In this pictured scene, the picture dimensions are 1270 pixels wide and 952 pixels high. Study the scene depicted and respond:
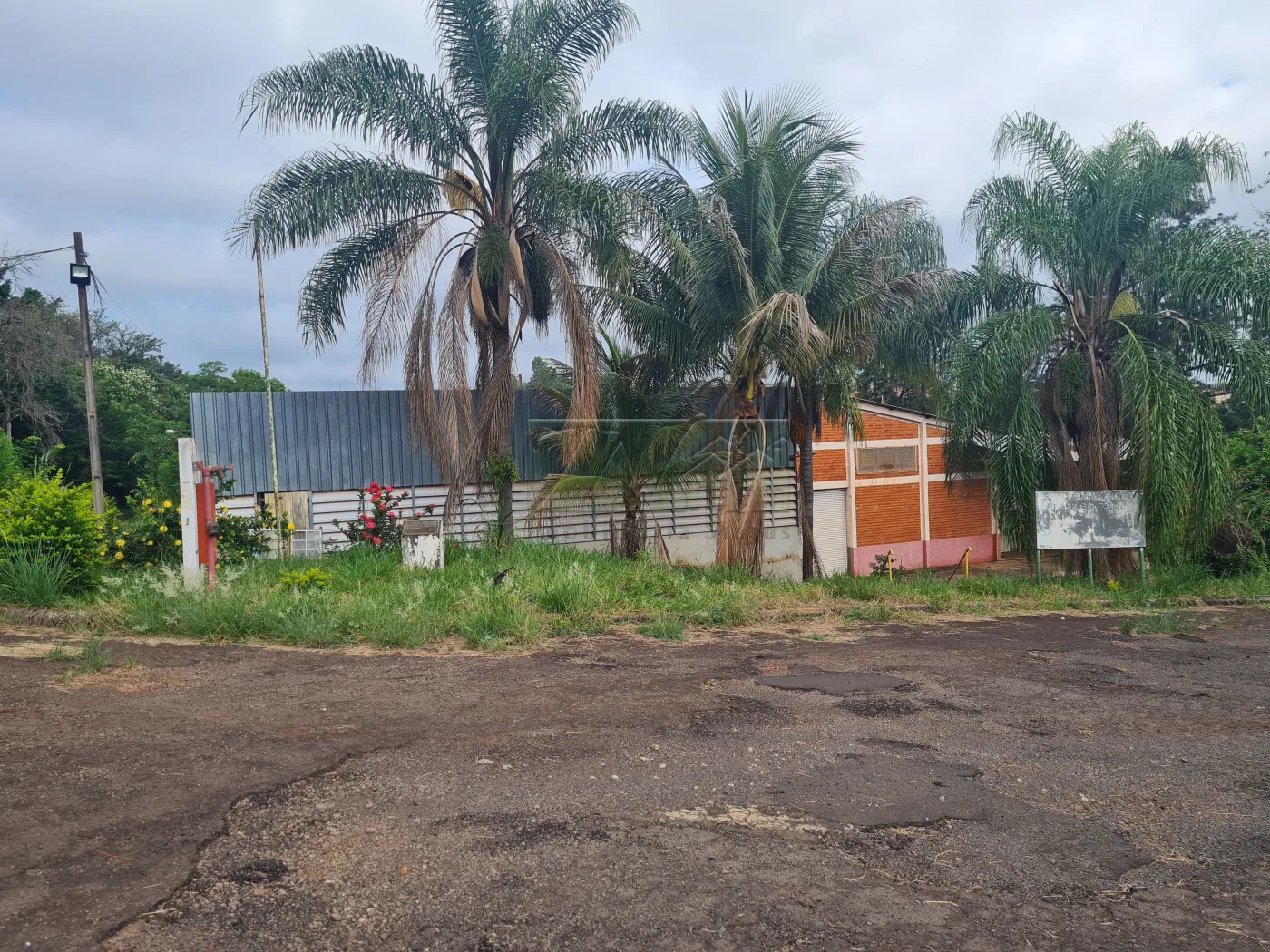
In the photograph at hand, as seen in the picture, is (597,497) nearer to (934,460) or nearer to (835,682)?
(835,682)

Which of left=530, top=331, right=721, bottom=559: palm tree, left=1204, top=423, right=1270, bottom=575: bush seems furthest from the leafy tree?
left=1204, top=423, right=1270, bottom=575: bush

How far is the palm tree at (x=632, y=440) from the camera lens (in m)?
13.9

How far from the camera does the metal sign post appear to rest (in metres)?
12.5

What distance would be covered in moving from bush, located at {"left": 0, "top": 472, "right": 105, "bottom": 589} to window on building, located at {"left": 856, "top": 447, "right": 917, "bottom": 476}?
1522 centimetres

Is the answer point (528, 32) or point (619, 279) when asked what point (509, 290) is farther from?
point (528, 32)

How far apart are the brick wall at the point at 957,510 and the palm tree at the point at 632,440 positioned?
929 cm

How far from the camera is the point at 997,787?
467 cm

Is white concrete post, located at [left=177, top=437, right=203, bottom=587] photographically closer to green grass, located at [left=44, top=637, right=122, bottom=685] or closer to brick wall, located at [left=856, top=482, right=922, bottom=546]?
green grass, located at [left=44, top=637, right=122, bottom=685]

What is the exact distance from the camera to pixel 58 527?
9648 mm

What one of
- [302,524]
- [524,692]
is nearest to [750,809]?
[524,692]

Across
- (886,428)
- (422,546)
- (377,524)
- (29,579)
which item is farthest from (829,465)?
(29,579)

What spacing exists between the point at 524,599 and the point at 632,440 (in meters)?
5.23

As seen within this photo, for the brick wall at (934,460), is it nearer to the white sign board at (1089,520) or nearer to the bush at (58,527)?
the white sign board at (1089,520)

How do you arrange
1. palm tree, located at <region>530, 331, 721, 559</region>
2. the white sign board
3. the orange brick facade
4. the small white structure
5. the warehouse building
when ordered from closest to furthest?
the small white structure → the white sign board → the warehouse building → palm tree, located at <region>530, 331, 721, 559</region> → the orange brick facade
